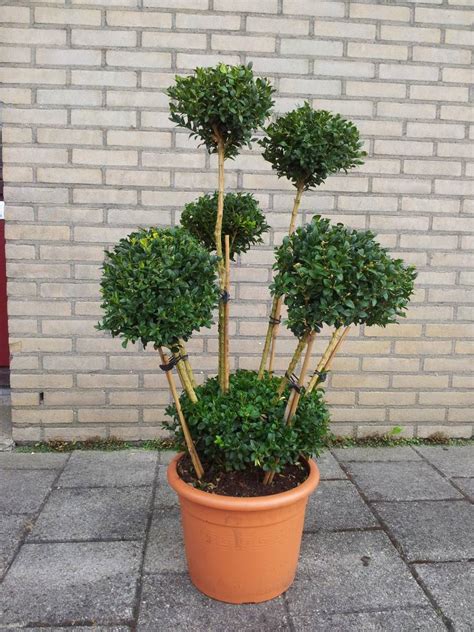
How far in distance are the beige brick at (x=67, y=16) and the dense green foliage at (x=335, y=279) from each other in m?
2.28

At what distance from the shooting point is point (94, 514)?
2.79 meters

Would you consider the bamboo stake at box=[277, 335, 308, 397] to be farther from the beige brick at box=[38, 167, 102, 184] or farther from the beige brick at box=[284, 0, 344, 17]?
the beige brick at box=[284, 0, 344, 17]

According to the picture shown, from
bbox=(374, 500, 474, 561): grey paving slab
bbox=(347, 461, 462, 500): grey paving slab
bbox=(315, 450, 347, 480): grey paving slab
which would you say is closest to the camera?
bbox=(374, 500, 474, 561): grey paving slab

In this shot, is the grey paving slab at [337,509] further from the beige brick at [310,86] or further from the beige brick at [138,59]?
the beige brick at [138,59]

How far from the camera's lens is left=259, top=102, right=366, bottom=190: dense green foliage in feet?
6.93

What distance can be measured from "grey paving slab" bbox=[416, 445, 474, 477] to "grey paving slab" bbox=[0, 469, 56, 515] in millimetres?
2346

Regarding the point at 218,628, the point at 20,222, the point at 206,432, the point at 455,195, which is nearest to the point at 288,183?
the point at 455,195

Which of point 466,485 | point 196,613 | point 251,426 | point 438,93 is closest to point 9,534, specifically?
point 196,613

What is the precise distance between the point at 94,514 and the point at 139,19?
2.85 meters

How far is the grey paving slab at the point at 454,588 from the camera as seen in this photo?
2.08m

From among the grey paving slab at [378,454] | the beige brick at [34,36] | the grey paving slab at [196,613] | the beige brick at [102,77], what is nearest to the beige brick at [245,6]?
the beige brick at [102,77]

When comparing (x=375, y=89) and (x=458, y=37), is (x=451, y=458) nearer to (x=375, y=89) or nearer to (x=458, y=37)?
(x=375, y=89)

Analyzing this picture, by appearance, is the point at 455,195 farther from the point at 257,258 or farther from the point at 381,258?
the point at 381,258

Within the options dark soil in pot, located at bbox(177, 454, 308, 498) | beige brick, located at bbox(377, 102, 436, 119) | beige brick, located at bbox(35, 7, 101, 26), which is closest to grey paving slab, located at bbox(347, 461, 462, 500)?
dark soil in pot, located at bbox(177, 454, 308, 498)
